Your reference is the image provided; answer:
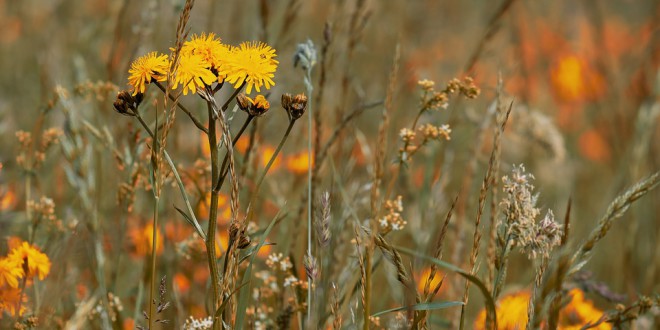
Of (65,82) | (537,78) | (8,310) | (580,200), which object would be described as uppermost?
(537,78)

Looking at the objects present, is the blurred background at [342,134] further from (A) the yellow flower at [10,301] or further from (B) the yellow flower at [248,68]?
(B) the yellow flower at [248,68]

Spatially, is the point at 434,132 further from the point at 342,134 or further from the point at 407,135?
the point at 342,134

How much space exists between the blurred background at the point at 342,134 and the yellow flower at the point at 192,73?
31cm

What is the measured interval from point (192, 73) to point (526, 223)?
59 cm

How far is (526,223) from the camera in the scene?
3.94 feet

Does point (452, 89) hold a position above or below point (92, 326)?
above

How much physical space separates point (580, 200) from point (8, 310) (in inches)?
129

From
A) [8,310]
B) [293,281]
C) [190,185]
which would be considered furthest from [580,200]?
[8,310]

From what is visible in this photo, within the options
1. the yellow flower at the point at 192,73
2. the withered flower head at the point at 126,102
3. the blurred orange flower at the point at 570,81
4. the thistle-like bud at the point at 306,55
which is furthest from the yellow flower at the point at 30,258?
the blurred orange flower at the point at 570,81

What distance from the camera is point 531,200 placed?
1.24m

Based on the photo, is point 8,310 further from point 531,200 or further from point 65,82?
point 65,82

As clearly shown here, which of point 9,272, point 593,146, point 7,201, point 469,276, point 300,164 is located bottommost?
point 469,276

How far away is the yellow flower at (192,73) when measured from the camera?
3.72 ft

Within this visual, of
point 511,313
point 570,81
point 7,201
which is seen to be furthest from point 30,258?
point 570,81
